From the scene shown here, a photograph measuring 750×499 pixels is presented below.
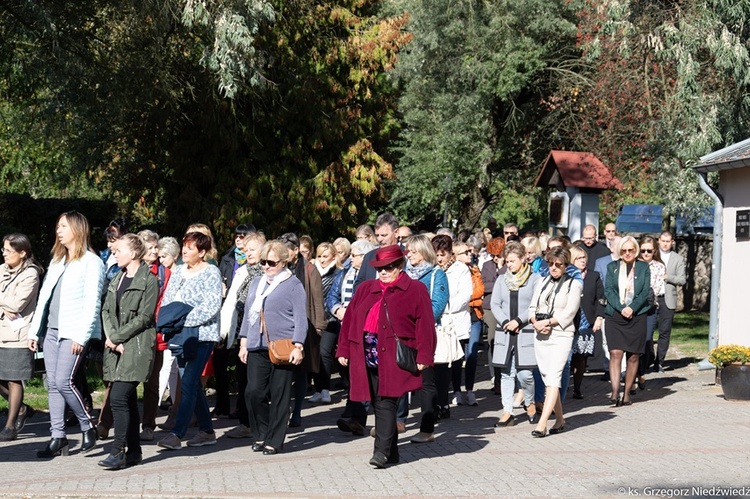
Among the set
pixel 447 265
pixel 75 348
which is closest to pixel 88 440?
pixel 75 348

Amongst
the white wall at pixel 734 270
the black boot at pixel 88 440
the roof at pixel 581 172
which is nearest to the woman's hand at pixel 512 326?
the black boot at pixel 88 440

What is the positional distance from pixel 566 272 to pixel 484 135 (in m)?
21.0

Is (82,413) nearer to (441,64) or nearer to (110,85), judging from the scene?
(110,85)

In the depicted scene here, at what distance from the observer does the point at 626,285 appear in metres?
13.2

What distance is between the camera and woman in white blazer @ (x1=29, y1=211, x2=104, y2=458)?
9312 mm

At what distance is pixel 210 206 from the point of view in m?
19.8

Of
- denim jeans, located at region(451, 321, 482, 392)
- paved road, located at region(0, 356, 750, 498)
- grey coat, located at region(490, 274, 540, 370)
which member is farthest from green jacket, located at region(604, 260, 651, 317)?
grey coat, located at region(490, 274, 540, 370)

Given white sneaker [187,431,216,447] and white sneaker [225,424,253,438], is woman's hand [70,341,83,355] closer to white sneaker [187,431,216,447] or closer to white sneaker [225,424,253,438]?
white sneaker [187,431,216,447]

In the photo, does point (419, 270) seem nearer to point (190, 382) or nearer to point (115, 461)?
point (190, 382)

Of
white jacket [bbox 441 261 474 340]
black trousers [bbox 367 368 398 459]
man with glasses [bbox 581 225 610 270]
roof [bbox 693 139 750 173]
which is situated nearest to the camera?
black trousers [bbox 367 368 398 459]

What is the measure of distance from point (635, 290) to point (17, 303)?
7.10 meters

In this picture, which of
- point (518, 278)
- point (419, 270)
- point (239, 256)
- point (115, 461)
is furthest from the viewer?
point (239, 256)

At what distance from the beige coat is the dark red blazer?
319 cm

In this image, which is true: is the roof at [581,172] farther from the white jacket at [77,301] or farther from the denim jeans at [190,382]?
the white jacket at [77,301]
